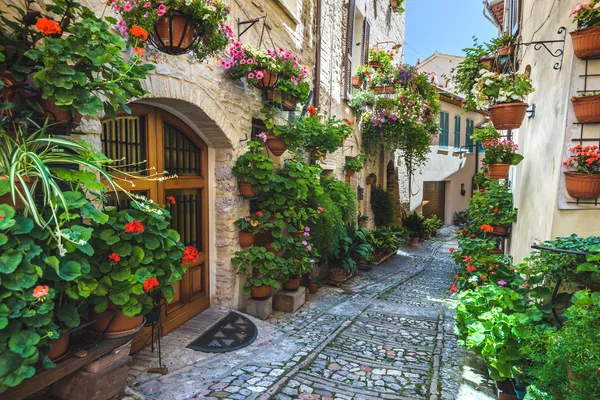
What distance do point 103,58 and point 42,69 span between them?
0.30 meters

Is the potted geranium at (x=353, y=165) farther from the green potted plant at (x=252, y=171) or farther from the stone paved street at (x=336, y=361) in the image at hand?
the green potted plant at (x=252, y=171)

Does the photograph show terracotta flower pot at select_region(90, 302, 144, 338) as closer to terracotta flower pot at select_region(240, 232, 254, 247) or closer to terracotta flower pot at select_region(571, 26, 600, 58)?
terracotta flower pot at select_region(240, 232, 254, 247)

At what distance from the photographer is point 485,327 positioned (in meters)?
3.10

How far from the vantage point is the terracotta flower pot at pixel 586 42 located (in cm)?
291

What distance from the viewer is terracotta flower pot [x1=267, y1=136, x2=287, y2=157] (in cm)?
502

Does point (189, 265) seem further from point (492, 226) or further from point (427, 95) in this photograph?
point (427, 95)

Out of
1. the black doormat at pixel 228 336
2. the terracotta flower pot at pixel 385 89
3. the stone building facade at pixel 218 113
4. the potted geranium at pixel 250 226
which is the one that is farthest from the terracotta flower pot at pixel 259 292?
the terracotta flower pot at pixel 385 89

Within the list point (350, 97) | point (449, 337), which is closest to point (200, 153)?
point (449, 337)

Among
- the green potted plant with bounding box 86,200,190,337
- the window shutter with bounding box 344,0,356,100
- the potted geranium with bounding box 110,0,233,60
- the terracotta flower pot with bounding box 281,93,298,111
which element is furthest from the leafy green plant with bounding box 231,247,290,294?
the window shutter with bounding box 344,0,356,100

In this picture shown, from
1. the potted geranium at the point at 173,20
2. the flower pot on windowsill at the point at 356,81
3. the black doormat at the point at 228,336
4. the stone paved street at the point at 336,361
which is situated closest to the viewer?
the potted geranium at the point at 173,20

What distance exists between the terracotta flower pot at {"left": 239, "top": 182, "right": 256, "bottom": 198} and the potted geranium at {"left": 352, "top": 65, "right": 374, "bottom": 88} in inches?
234

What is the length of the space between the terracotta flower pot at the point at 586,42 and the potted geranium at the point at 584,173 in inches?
29.3

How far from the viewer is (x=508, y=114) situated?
404 cm

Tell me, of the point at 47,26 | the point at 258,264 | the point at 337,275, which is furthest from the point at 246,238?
the point at 47,26
